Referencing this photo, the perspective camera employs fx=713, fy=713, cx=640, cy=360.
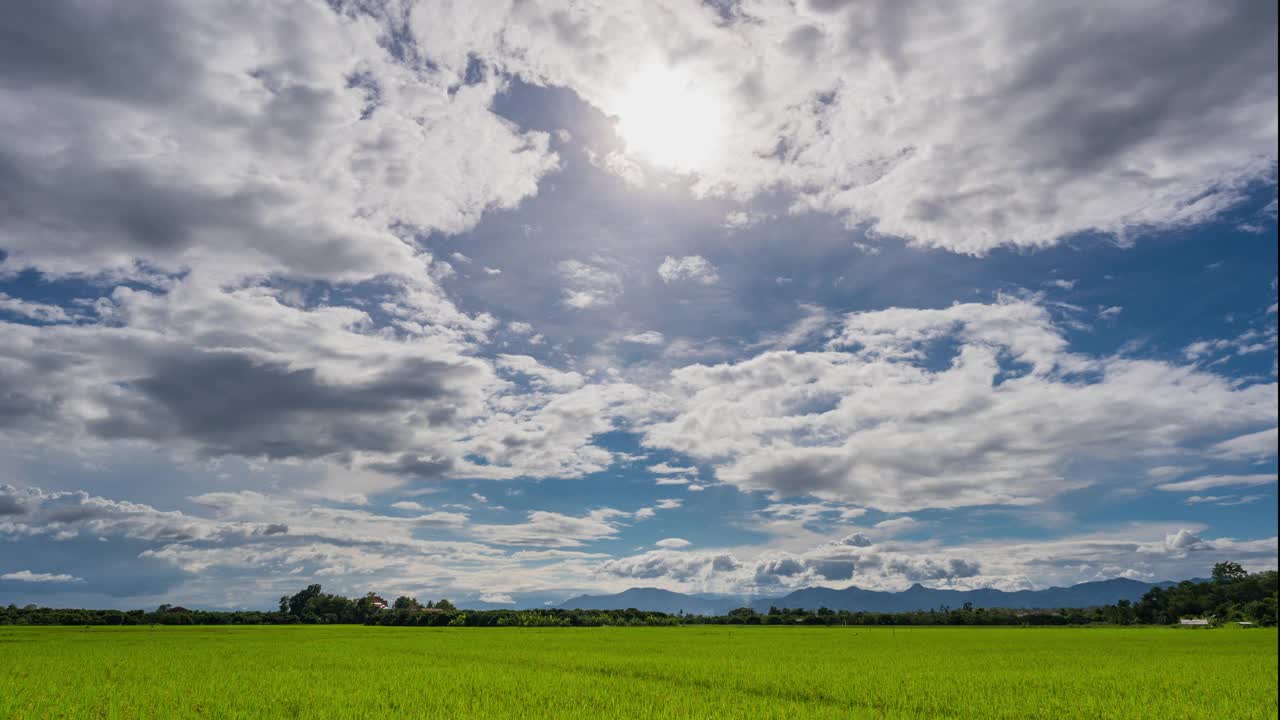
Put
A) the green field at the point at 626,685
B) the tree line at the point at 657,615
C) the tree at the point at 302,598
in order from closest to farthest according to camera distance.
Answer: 1. the green field at the point at 626,685
2. the tree line at the point at 657,615
3. the tree at the point at 302,598

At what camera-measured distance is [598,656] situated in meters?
41.6

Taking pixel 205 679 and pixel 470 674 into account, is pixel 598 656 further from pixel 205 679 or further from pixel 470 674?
pixel 205 679

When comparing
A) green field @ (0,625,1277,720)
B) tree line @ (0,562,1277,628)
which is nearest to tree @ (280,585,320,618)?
tree line @ (0,562,1277,628)

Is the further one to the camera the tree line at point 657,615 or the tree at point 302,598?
the tree at point 302,598

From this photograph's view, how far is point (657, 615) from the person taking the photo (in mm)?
139625

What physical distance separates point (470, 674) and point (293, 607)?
149659mm

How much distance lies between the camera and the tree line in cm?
10556

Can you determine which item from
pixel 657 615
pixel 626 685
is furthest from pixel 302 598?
pixel 626 685

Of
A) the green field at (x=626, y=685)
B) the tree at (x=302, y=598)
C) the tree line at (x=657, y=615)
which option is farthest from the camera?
the tree at (x=302, y=598)

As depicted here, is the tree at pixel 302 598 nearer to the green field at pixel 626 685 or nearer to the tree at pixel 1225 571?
the green field at pixel 626 685

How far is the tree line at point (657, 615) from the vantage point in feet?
346

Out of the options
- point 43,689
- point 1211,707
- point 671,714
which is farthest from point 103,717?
point 1211,707

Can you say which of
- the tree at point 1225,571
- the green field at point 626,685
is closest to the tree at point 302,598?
the green field at point 626,685

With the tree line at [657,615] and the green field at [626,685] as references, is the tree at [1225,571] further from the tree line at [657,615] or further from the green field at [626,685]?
the green field at [626,685]
